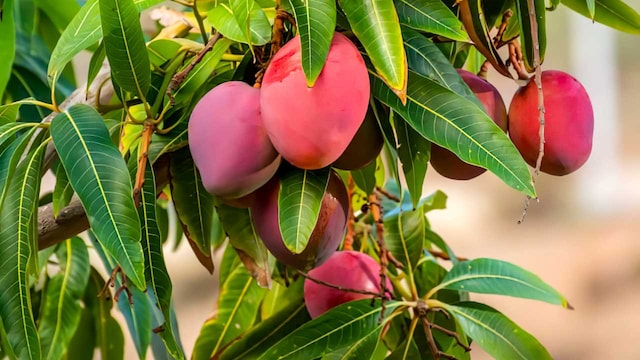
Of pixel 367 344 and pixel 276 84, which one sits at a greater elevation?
A: pixel 276 84

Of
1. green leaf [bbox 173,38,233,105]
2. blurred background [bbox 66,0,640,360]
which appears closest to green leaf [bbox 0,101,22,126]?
green leaf [bbox 173,38,233,105]

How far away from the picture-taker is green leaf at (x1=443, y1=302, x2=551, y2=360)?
63 cm

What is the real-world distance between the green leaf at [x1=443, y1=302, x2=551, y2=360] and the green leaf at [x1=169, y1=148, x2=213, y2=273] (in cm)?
22

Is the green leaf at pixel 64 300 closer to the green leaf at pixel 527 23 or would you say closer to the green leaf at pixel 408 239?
the green leaf at pixel 408 239

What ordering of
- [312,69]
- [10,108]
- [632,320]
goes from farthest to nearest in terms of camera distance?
[632,320]
[10,108]
[312,69]

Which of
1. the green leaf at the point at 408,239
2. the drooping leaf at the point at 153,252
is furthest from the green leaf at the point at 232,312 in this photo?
the drooping leaf at the point at 153,252

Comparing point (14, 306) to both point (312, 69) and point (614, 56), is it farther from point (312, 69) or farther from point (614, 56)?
point (614, 56)

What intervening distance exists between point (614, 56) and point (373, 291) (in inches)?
83.4

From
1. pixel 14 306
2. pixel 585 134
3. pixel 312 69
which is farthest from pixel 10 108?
pixel 585 134

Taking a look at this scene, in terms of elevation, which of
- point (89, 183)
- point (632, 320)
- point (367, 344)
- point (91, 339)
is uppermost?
point (89, 183)

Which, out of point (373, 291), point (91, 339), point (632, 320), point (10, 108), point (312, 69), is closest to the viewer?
point (312, 69)

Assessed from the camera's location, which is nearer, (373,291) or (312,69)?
(312,69)

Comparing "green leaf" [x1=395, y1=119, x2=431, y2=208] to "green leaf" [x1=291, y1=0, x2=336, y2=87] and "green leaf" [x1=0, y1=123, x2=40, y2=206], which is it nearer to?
"green leaf" [x1=291, y1=0, x2=336, y2=87]

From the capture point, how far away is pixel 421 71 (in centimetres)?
52
